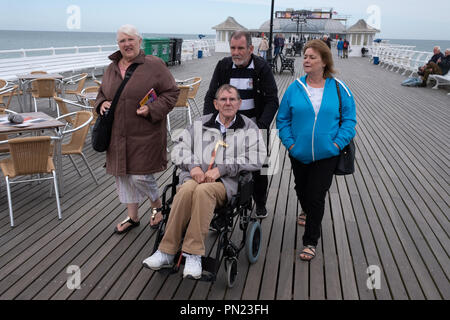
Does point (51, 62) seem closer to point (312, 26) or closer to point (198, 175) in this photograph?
point (198, 175)

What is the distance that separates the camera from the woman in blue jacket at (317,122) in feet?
8.73

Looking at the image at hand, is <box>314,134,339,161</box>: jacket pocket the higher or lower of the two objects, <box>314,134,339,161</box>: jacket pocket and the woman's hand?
the lower

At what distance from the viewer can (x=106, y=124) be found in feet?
9.25

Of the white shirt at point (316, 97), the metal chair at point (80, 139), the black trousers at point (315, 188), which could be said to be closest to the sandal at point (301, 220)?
the black trousers at point (315, 188)

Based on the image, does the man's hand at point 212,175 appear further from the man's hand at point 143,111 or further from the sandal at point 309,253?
the sandal at point 309,253

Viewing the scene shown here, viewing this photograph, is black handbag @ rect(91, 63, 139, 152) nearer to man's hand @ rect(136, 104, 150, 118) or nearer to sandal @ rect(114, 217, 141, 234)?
man's hand @ rect(136, 104, 150, 118)

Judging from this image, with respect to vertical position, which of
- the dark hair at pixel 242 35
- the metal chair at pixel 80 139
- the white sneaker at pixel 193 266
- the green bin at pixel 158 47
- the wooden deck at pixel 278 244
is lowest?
the wooden deck at pixel 278 244

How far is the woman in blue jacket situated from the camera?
2.66m

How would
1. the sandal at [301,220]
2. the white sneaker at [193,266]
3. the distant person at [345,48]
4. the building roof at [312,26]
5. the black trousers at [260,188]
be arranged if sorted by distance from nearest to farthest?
1. the white sneaker at [193,266]
2. the black trousers at [260,188]
3. the sandal at [301,220]
4. the distant person at [345,48]
5. the building roof at [312,26]

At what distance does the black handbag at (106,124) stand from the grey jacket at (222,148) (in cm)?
53

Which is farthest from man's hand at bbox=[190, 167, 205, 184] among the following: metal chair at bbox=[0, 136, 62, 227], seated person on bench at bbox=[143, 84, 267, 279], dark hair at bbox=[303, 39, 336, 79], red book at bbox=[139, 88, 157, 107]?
metal chair at bbox=[0, 136, 62, 227]

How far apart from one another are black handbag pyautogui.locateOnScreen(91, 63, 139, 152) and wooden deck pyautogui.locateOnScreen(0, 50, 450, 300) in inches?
31.3

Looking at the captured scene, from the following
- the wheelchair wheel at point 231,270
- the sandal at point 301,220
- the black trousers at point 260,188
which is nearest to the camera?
the wheelchair wheel at point 231,270

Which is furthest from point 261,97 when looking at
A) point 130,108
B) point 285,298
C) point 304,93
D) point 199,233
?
point 285,298
